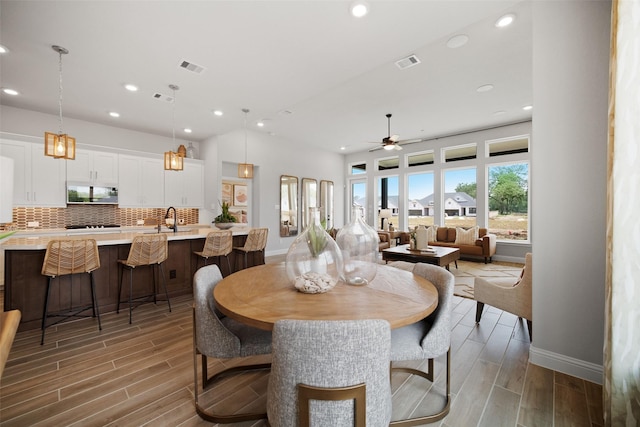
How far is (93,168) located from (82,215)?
1014 mm

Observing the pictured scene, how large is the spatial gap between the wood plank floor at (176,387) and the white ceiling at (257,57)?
9.87 ft

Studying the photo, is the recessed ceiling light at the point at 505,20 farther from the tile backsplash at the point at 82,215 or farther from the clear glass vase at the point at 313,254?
Answer: the tile backsplash at the point at 82,215

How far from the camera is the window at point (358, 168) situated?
31.9 feet

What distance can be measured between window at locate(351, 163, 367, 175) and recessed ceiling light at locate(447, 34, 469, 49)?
6.30 m

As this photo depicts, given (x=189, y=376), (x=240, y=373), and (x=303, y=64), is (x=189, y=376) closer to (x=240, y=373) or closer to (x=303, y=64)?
(x=240, y=373)

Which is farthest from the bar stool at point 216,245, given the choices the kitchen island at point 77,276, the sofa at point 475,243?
the sofa at point 475,243

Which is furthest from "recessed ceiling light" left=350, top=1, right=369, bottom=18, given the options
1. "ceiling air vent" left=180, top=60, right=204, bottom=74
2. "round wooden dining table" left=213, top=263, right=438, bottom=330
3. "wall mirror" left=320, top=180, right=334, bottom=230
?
"wall mirror" left=320, top=180, right=334, bottom=230

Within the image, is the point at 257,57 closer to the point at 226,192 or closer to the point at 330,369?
the point at 330,369

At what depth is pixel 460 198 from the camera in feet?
24.6

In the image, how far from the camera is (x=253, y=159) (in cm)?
704

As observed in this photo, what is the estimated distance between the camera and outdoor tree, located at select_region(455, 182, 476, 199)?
7.29 m

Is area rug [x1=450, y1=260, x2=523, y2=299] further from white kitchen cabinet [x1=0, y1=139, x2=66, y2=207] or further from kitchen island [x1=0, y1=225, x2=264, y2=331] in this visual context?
white kitchen cabinet [x1=0, y1=139, x2=66, y2=207]

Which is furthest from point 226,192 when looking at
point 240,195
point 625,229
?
point 625,229

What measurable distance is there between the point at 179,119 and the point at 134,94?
3.68ft
